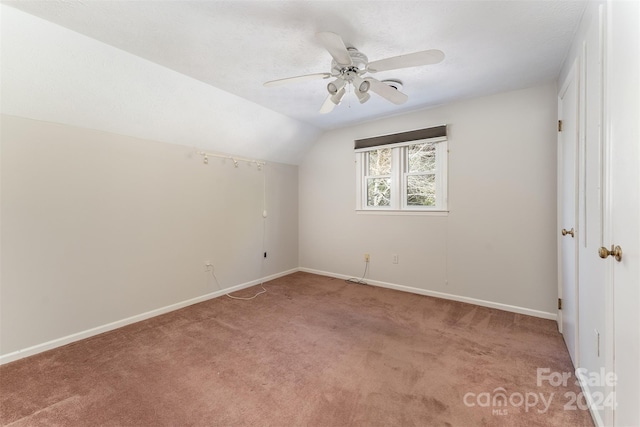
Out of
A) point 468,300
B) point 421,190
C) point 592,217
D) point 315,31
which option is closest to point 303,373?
point 592,217

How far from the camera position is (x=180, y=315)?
2949mm

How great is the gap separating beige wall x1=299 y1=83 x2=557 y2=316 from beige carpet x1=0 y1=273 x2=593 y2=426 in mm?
452

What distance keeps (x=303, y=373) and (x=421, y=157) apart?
9.95ft

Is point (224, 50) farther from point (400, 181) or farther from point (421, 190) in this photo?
point (421, 190)

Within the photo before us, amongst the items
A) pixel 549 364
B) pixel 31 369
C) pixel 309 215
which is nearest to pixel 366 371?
pixel 549 364

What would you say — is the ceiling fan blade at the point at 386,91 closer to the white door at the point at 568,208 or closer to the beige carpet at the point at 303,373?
the white door at the point at 568,208

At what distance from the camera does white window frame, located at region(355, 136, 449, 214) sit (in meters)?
3.39

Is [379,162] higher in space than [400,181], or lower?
higher

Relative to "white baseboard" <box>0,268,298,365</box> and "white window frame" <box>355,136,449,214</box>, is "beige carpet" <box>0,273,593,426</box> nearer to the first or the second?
"white baseboard" <box>0,268,298,365</box>

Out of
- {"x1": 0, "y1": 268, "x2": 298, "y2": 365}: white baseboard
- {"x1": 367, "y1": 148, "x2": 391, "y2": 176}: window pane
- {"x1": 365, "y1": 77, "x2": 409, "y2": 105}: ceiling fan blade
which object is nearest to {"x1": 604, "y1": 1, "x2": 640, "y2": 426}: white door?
{"x1": 365, "y1": 77, "x2": 409, "y2": 105}: ceiling fan blade

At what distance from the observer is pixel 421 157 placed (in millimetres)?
3633

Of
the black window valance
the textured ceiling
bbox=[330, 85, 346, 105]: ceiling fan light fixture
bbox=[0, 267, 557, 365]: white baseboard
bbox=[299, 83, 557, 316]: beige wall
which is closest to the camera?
the textured ceiling

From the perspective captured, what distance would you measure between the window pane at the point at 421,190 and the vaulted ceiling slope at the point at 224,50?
1073 mm

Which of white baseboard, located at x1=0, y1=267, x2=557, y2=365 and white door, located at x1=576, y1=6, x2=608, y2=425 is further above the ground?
white door, located at x1=576, y1=6, x2=608, y2=425
